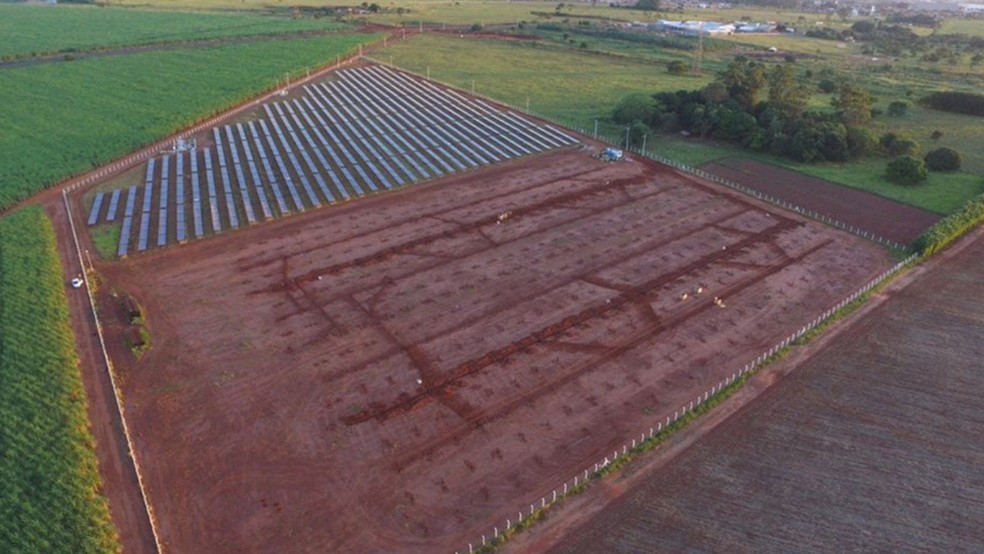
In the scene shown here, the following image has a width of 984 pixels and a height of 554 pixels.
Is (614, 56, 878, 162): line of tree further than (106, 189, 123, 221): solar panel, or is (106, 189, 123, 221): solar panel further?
(614, 56, 878, 162): line of tree

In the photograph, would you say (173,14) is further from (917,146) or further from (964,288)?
(964,288)

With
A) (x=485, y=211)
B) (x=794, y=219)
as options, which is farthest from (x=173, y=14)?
(x=794, y=219)

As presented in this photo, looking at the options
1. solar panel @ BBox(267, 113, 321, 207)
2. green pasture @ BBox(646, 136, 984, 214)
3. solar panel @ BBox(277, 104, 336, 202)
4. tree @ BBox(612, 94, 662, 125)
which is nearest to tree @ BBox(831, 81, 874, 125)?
green pasture @ BBox(646, 136, 984, 214)

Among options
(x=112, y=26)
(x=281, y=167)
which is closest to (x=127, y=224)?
(x=281, y=167)

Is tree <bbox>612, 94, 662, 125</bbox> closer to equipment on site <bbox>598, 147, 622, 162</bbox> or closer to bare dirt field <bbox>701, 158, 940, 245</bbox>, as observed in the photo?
equipment on site <bbox>598, 147, 622, 162</bbox>

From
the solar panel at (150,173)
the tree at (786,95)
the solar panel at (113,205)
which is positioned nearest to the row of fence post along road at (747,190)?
the tree at (786,95)

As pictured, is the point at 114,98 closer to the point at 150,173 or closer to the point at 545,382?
the point at 150,173
